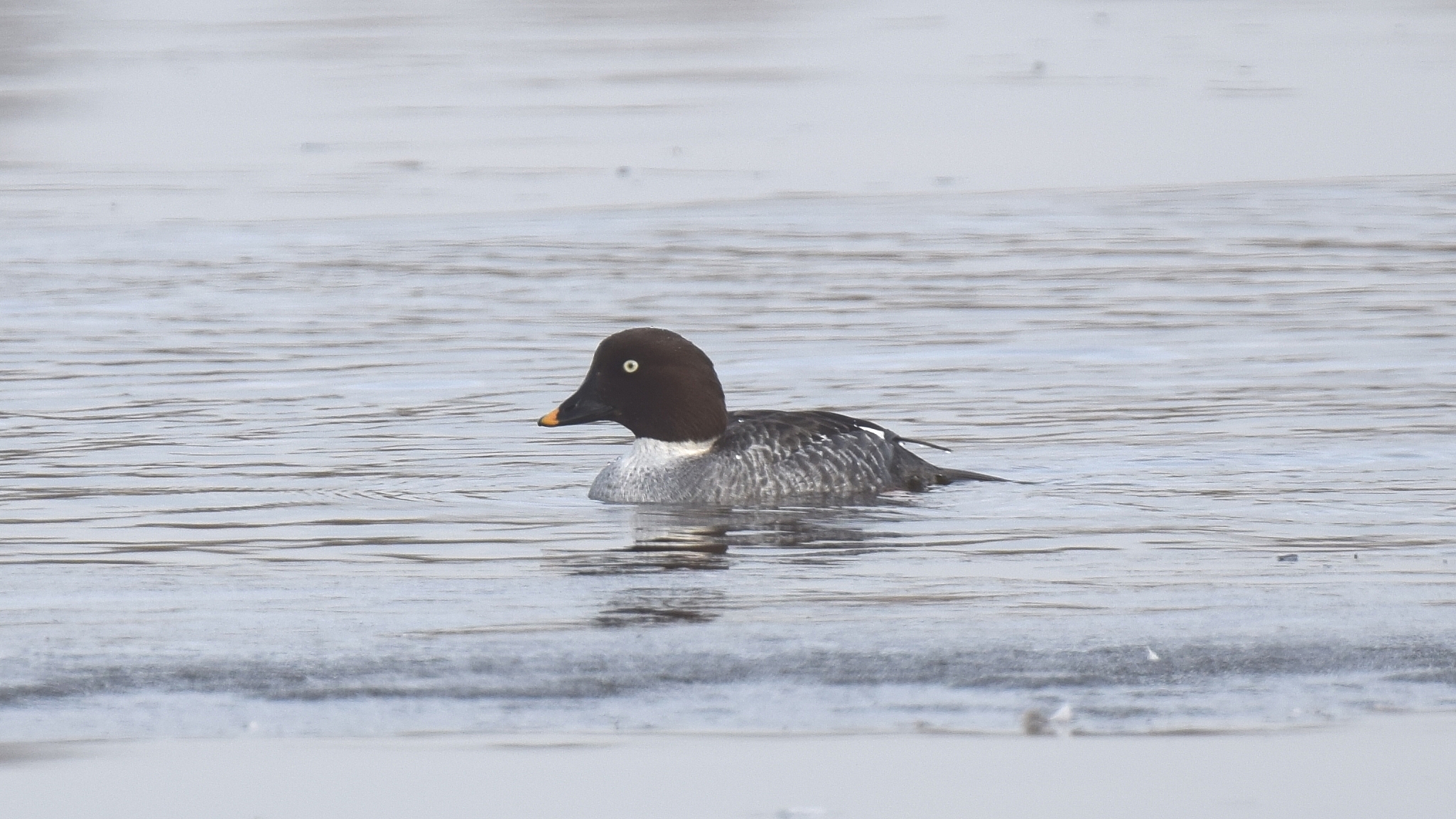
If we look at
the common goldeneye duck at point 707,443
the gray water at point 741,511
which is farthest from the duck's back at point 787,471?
the gray water at point 741,511

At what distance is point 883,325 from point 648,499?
4585mm

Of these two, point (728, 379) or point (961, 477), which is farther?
point (728, 379)

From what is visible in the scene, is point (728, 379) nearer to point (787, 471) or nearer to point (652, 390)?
point (652, 390)

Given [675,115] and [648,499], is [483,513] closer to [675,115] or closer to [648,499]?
[648,499]

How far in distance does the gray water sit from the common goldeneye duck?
220 mm

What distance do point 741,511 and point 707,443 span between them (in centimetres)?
58

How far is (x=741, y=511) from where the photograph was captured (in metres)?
10.1

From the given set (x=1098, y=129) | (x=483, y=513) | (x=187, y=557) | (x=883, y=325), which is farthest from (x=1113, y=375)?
(x=1098, y=129)

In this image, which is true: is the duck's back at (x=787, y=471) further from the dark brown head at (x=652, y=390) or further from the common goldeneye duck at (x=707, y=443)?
the dark brown head at (x=652, y=390)

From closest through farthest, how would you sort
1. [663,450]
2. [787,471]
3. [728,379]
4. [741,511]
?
[741,511], [787,471], [663,450], [728,379]

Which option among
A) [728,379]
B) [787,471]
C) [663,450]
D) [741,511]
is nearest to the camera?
[741,511]

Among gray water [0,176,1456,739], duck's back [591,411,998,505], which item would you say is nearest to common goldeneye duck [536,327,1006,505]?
duck's back [591,411,998,505]

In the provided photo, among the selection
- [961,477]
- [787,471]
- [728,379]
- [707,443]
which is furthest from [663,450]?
[728,379]

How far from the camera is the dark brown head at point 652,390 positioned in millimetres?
10508
